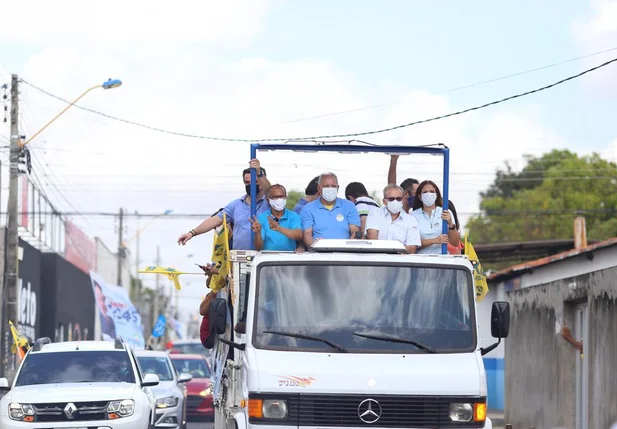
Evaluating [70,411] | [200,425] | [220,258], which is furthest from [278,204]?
[200,425]

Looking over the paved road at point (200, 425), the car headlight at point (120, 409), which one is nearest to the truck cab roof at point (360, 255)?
the car headlight at point (120, 409)

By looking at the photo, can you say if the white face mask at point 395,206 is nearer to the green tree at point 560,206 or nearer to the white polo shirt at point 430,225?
the white polo shirt at point 430,225

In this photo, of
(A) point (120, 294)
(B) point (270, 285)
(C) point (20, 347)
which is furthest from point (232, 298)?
(A) point (120, 294)

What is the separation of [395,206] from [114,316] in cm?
2502

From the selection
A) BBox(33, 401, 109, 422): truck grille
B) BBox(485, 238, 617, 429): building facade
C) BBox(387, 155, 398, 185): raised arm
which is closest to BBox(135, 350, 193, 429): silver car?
BBox(33, 401, 109, 422): truck grille

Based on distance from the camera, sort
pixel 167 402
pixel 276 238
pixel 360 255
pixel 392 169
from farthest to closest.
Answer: pixel 167 402
pixel 392 169
pixel 276 238
pixel 360 255

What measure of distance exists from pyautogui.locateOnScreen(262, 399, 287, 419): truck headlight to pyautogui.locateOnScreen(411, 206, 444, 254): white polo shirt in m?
2.77

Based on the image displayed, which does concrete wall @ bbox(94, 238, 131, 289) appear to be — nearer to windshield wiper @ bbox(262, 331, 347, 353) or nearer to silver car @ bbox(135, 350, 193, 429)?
silver car @ bbox(135, 350, 193, 429)

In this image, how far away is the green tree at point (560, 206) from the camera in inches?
2667

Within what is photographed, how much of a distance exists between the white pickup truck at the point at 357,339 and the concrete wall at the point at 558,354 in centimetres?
691

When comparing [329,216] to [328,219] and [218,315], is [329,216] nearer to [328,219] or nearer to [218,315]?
[328,219]

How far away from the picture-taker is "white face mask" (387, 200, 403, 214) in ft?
38.6

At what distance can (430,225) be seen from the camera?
1202 centimetres

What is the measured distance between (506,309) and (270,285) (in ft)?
6.82
